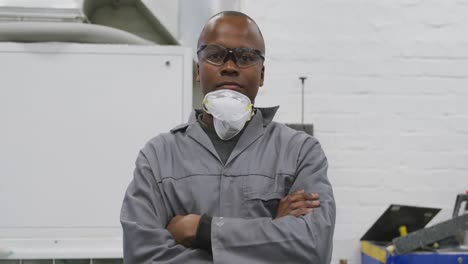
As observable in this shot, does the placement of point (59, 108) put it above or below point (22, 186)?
above

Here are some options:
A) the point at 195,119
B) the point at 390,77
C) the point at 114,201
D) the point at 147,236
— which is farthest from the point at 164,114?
the point at 390,77

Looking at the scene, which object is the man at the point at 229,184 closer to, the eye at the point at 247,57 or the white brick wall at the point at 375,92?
the eye at the point at 247,57

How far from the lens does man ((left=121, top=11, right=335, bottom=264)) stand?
2.88ft

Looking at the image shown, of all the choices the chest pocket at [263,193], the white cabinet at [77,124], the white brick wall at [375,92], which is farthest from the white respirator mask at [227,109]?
the white brick wall at [375,92]

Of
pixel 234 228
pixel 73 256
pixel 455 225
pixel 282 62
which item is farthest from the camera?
pixel 282 62

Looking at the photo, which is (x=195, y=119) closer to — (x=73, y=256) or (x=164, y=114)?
(x=164, y=114)

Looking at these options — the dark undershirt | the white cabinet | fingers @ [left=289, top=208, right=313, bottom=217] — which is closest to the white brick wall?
the white cabinet

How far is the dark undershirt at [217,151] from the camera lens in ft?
2.88

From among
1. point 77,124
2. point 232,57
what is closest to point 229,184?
point 232,57

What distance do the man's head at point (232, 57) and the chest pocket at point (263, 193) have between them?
0.16m

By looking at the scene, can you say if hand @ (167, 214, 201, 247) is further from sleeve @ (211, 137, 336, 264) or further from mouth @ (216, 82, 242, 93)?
mouth @ (216, 82, 242, 93)

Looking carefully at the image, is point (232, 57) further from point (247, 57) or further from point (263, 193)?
point (263, 193)

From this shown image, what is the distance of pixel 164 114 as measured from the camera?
4.68 feet

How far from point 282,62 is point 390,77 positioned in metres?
0.44
